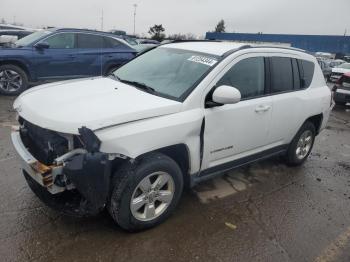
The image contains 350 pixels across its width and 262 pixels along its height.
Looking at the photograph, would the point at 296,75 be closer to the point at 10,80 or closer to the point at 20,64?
the point at 20,64

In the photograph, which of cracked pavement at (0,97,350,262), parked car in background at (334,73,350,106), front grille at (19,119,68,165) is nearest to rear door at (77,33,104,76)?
cracked pavement at (0,97,350,262)

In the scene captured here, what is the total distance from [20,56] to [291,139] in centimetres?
680

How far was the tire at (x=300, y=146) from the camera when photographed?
518 centimetres

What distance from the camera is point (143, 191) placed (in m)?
3.23

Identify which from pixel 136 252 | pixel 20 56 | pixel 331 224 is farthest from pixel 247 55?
pixel 20 56

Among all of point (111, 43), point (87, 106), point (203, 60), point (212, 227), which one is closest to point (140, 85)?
point (203, 60)

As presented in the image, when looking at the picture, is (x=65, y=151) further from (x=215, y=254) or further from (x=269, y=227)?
(x=269, y=227)

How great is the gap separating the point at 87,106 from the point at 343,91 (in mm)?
10781

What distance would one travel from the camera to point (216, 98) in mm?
3439

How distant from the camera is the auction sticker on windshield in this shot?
379 cm

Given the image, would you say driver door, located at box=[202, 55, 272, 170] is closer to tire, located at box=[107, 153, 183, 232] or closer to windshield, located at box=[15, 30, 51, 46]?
tire, located at box=[107, 153, 183, 232]

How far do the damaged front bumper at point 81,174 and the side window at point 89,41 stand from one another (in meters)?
7.10

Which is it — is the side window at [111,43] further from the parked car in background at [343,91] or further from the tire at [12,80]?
the parked car in background at [343,91]

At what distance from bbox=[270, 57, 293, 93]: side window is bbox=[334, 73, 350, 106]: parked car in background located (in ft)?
26.1
